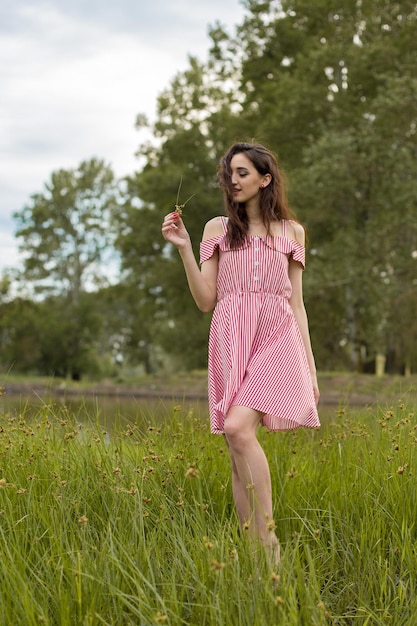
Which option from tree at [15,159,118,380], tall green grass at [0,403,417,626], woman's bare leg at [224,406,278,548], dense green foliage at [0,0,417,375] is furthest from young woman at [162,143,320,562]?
tree at [15,159,118,380]

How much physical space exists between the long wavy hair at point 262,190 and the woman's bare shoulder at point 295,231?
0.16ft

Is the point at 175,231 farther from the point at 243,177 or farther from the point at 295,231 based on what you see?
the point at 295,231

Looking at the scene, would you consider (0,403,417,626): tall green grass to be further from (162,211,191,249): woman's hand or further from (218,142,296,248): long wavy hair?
(218,142,296,248): long wavy hair

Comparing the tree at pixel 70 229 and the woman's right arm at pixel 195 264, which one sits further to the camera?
the tree at pixel 70 229

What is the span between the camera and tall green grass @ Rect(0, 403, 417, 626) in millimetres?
2451

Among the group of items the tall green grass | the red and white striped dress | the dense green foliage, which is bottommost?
the tall green grass

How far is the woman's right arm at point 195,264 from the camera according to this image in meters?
3.47

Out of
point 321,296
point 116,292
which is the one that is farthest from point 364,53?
point 116,292

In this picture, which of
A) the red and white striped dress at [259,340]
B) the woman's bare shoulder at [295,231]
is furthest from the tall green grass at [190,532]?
the woman's bare shoulder at [295,231]

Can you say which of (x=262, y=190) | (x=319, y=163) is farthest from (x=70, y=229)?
(x=262, y=190)

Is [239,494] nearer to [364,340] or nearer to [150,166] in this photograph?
[364,340]

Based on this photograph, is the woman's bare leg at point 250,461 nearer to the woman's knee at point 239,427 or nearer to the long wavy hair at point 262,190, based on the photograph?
the woman's knee at point 239,427

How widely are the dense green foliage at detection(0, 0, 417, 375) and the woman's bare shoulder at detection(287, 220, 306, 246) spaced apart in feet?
51.5

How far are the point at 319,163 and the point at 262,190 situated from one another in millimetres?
16572
